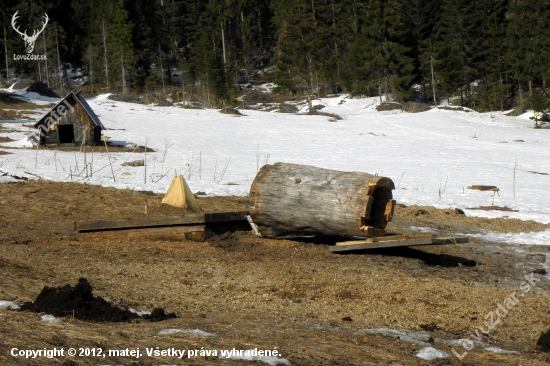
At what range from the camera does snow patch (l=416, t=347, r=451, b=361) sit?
535cm

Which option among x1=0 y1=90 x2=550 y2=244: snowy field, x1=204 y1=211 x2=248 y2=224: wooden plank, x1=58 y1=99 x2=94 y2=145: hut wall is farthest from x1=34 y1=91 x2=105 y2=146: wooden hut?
x1=204 y1=211 x2=248 y2=224: wooden plank

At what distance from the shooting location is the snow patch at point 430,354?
17.6ft

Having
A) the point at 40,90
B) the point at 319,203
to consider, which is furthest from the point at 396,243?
the point at 40,90

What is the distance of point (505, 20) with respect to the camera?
70375mm

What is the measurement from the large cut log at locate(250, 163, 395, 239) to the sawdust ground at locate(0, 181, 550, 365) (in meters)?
0.37

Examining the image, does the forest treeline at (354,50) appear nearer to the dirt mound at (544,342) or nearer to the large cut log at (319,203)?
the large cut log at (319,203)

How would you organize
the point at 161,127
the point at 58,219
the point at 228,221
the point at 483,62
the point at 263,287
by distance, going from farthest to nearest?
1. the point at 483,62
2. the point at 161,127
3. the point at 58,219
4. the point at 228,221
5. the point at 263,287

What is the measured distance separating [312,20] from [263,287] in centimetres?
6251

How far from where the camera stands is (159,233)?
10656mm

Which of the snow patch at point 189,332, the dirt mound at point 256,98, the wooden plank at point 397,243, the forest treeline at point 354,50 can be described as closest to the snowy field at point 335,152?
the wooden plank at point 397,243

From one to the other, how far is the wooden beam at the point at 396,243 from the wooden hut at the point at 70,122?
18485 millimetres

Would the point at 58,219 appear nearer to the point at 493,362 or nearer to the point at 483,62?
the point at 493,362

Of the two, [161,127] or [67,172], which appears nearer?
[67,172]

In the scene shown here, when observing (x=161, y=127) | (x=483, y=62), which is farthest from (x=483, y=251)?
(x=483, y=62)
